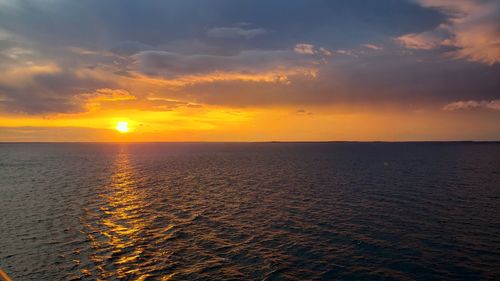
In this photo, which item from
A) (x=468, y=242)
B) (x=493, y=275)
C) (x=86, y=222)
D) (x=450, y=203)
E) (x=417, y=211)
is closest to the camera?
(x=493, y=275)

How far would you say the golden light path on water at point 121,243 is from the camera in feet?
109

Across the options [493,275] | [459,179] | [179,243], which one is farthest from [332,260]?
[459,179]

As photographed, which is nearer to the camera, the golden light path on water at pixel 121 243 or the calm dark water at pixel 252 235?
the golden light path on water at pixel 121 243

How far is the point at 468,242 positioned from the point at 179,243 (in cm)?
3759

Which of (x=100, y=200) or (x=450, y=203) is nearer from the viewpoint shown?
(x=450, y=203)

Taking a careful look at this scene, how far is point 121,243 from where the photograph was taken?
4228cm

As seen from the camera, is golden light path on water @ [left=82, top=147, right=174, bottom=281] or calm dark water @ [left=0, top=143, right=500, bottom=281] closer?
golden light path on water @ [left=82, top=147, right=174, bottom=281]

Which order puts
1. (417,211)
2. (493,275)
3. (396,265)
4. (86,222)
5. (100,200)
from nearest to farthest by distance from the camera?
(493,275) → (396,265) → (86,222) → (417,211) → (100,200)

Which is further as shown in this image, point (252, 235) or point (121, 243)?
point (252, 235)

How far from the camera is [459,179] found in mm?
101438

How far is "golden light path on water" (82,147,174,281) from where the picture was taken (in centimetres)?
3325

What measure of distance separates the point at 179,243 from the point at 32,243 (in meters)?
19.1

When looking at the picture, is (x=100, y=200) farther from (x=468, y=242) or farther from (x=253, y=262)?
(x=468, y=242)

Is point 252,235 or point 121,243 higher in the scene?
point 252,235
